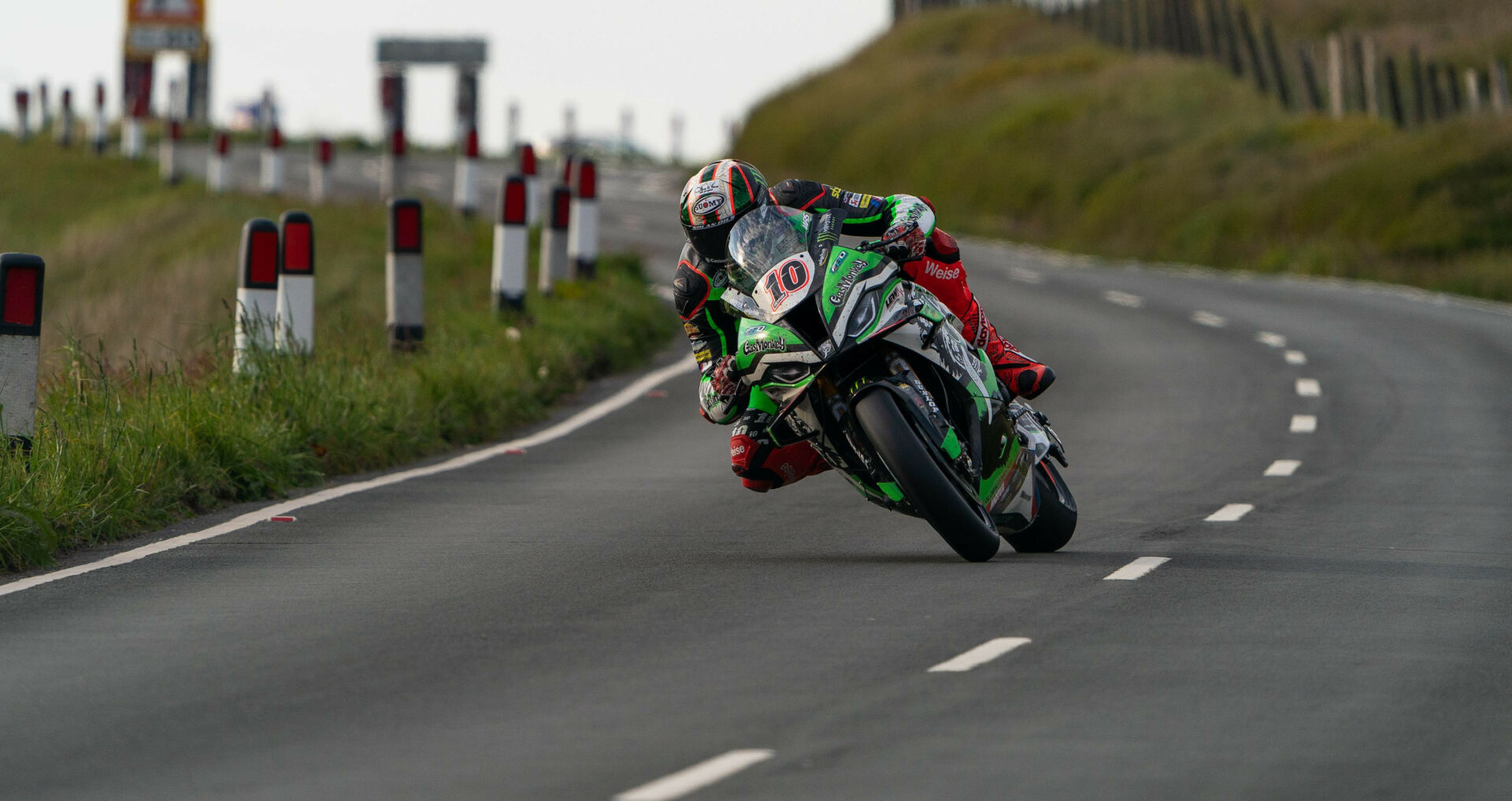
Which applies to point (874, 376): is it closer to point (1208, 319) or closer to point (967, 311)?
point (967, 311)

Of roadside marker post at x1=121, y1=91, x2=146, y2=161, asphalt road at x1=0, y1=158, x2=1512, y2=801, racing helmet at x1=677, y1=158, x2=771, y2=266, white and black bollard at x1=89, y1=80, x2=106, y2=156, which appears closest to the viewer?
asphalt road at x1=0, y1=158, x2=1512, y2=801

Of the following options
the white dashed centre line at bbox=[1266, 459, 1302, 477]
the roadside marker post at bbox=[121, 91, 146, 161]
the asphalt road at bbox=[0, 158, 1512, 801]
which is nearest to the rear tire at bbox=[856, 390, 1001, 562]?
the asphalt road at bbox=[0, 158, 1512, 801]

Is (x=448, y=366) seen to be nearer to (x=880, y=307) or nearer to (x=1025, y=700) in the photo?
(x=880, y=307)

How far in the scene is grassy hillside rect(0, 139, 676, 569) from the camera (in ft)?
33.5

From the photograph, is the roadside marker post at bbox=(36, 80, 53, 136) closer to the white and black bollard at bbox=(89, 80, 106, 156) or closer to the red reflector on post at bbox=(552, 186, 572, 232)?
the white and black bollard at bbox=(89, 80, 106, 156)

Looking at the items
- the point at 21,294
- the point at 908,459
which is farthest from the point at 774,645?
the point at 21,294

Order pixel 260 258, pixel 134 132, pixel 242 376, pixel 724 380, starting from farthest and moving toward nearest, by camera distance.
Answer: pixel 134 132 < pixel 260 258 < pixel 242 376 < pixel 724 380

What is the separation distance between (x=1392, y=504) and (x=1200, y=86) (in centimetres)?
3403

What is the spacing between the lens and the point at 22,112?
4478cm

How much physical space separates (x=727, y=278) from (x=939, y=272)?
3.06 feet

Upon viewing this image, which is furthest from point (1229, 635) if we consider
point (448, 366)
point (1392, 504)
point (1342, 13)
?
point (1342, 13)

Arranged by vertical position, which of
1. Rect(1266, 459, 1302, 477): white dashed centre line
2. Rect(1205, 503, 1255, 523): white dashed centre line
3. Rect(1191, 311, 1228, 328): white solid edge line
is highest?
Rect(1205, 503, 1255, 523): white dashed centre line

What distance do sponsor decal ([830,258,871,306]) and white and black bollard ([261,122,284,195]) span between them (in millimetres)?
22897

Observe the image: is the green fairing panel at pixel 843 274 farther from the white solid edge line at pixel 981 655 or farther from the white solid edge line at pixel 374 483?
the white solid edge line at pixel 374 483
